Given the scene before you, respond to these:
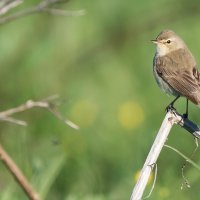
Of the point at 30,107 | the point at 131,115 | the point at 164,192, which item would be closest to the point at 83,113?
the point at 131,115

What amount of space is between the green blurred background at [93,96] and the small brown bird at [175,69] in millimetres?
487

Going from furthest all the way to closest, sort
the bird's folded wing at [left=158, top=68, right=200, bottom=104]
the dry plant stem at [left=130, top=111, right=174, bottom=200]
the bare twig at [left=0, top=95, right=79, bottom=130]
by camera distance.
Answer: the bird's folded wing at [left=158, top=68, right=200, bottom=104] < the bare twig at [left=0, top=95, right=79, bottom=130] < the dry plant stem at [left=130, top=111, right=174, bottom=200]

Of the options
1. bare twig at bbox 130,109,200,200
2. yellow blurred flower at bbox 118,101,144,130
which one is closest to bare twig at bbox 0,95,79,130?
bare twig at bbox 130,109,200,200

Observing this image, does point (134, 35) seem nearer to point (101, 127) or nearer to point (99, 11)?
point (99, 11)

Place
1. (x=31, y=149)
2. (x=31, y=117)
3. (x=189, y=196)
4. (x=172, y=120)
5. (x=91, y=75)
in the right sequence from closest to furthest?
(x=172, y=120) < (x=189, y=196) < (x=31, y=149) < (x=31, y=117) < (x=91, y=75)

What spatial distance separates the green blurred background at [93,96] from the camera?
7.41 m

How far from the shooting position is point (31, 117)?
9.16 m

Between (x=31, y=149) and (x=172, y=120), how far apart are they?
307 cm

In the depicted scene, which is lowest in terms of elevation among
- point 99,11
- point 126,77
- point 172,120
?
point 126,77

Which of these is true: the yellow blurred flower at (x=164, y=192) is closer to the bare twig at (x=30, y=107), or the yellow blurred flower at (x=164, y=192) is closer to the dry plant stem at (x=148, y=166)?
the bare twig at (x=30, y=107)

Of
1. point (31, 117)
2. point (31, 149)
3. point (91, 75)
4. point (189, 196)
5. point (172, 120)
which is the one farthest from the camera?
point (91, 75)

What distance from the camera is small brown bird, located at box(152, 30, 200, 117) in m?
6.75

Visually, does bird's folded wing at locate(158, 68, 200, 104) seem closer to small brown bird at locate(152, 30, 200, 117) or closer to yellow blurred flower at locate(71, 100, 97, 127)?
small brown bird at locate(152, 30, 200, 117)

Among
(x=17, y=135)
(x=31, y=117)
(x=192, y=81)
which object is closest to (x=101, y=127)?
(x=31, y=117)
